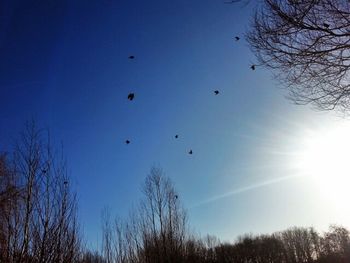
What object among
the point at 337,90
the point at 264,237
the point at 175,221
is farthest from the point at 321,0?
the point at 264,237

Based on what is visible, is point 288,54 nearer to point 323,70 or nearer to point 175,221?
point 323,70

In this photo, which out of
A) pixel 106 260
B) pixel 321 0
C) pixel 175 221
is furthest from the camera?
pixel 175 221

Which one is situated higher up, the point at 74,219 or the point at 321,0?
the point at 321,0

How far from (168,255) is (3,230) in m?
14.7

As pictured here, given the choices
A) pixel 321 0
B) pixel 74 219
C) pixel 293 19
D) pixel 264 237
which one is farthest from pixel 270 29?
pixel 264 237

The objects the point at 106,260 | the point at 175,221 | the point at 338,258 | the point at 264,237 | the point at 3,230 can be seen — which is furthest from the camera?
the point at 264,237

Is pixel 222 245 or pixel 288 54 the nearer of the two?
pixel 288 54

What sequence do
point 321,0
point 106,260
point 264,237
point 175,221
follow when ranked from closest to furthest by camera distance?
point 321,0, point 106,260, point 175,221, point 264,237

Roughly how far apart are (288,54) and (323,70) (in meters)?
0.73

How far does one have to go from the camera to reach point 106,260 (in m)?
19.5

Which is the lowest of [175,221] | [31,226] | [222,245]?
[31,226]

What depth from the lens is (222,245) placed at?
64.8 m

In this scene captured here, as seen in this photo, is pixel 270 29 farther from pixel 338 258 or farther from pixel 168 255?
pixel 338 258

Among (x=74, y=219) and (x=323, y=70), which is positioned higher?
(x=323, y=70)
